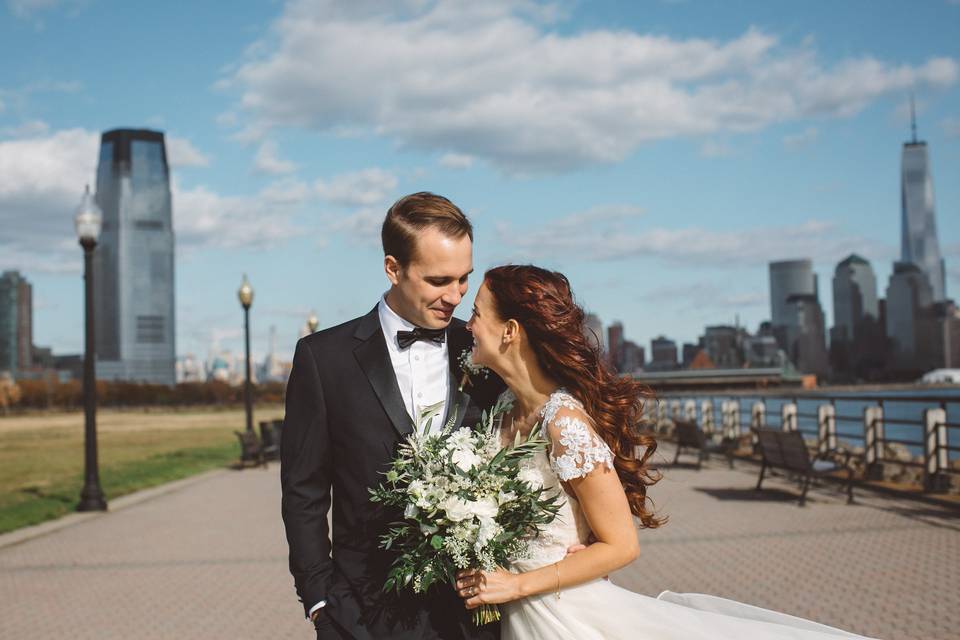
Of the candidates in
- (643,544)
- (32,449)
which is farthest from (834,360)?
(643,544)

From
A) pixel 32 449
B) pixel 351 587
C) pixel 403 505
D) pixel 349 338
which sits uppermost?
pixel 349 338

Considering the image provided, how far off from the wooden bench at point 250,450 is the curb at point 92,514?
1815mm

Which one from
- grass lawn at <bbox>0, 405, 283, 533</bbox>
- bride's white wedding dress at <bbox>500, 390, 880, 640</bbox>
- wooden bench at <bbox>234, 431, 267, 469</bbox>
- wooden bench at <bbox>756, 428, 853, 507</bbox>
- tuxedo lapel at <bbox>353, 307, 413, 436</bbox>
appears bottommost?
grass lawn at <bbox>0, 405, 283, 533</bbox>

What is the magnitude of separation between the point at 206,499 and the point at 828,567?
1089cm

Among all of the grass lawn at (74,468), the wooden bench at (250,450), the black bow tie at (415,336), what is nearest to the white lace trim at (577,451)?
the black bow tie at (415,336)

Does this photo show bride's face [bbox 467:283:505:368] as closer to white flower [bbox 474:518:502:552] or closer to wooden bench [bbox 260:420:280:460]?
white flower [bbox 474:518:502:552]

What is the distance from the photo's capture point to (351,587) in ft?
9.64

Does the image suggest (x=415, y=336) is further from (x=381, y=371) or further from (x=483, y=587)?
(x=483, y=587)

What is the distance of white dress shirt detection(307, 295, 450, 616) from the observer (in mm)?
3066

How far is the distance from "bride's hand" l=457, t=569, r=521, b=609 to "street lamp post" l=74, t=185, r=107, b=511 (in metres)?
12.8

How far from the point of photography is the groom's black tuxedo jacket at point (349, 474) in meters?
2.88

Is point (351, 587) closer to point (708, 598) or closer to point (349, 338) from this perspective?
point (349, 338)

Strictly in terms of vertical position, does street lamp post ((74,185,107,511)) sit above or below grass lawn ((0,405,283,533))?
above

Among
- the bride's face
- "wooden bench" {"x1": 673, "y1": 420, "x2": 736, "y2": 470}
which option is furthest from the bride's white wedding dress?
"wooden bench" {"x1": 673, "y1": 420, "x2": 736, "y2": 470}
